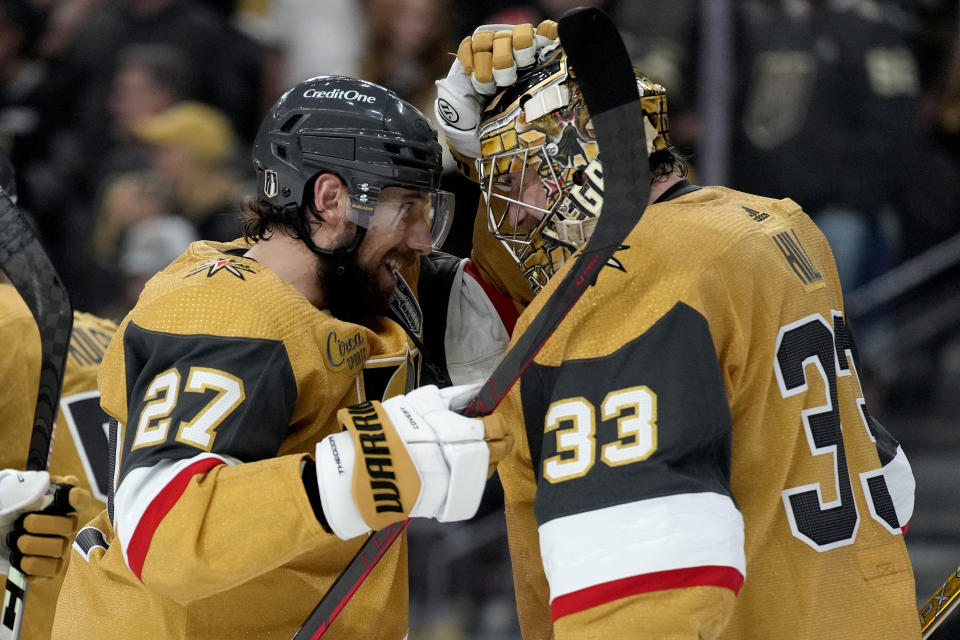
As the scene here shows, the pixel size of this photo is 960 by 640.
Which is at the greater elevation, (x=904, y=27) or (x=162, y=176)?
(x=904, y=27)

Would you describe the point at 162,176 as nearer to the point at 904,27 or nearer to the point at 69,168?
the point at 69,168

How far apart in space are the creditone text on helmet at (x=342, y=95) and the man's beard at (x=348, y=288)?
0.26m

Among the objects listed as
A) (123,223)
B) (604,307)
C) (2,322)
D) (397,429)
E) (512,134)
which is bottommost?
(123,223)

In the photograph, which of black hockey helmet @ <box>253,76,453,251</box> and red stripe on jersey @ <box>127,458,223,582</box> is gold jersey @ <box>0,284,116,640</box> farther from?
red stripe on jersey @ <box>127,458,223,582</box>

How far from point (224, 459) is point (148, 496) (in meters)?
0.12

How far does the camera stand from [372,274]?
2004 mm

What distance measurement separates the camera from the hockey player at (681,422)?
147 centimetres

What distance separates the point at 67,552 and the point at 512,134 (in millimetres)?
1381

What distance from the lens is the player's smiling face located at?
6.49ft

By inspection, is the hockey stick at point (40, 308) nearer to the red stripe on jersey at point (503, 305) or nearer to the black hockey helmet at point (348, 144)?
the black hockey helmet at point (348, 144)

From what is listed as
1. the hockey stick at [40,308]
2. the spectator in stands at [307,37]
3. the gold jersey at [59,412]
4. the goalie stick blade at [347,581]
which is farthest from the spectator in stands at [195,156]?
the goalie stick blade at [347,581]

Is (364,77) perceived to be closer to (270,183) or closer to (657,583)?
(270,183)

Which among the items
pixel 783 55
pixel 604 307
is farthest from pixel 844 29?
pixel 604 307

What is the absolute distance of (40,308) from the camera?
2271mm
